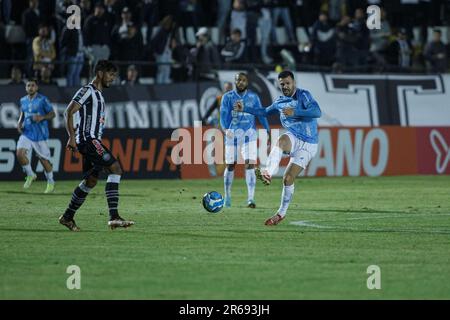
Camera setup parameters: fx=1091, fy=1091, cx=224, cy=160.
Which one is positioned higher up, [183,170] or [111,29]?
[111,29]

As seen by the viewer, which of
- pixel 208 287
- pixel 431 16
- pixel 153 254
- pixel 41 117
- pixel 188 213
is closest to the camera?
pixel 208 287

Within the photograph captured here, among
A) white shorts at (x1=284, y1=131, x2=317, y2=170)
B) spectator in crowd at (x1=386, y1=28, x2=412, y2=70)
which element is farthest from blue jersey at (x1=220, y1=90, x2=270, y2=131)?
spectator in crowd at (x1=386, y1=28, x2=412, y2=70)

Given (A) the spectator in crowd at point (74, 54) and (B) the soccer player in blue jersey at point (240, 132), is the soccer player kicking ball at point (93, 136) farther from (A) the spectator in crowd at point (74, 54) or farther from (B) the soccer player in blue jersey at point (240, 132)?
(A) the spectator in crowd at point (74, 54)

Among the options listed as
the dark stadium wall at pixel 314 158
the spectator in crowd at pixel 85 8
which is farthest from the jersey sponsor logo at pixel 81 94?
the spectator in crowd at pixel 85 8

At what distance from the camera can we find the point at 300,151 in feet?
55.4

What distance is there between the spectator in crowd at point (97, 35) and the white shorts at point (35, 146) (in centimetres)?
328

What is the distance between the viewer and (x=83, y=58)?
92.7 ft

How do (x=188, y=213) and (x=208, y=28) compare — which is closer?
(x=188, y=213)

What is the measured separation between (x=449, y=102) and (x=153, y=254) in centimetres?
2107

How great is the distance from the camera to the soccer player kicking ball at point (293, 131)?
1666 centimetres

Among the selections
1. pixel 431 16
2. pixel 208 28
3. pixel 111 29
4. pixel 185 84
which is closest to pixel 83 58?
pixel 111 29

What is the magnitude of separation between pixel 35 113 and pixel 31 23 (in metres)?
3.90

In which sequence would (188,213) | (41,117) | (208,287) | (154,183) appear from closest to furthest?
(208,287), (188,213), (41,117), (154,183)

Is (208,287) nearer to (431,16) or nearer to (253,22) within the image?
(253,22)
